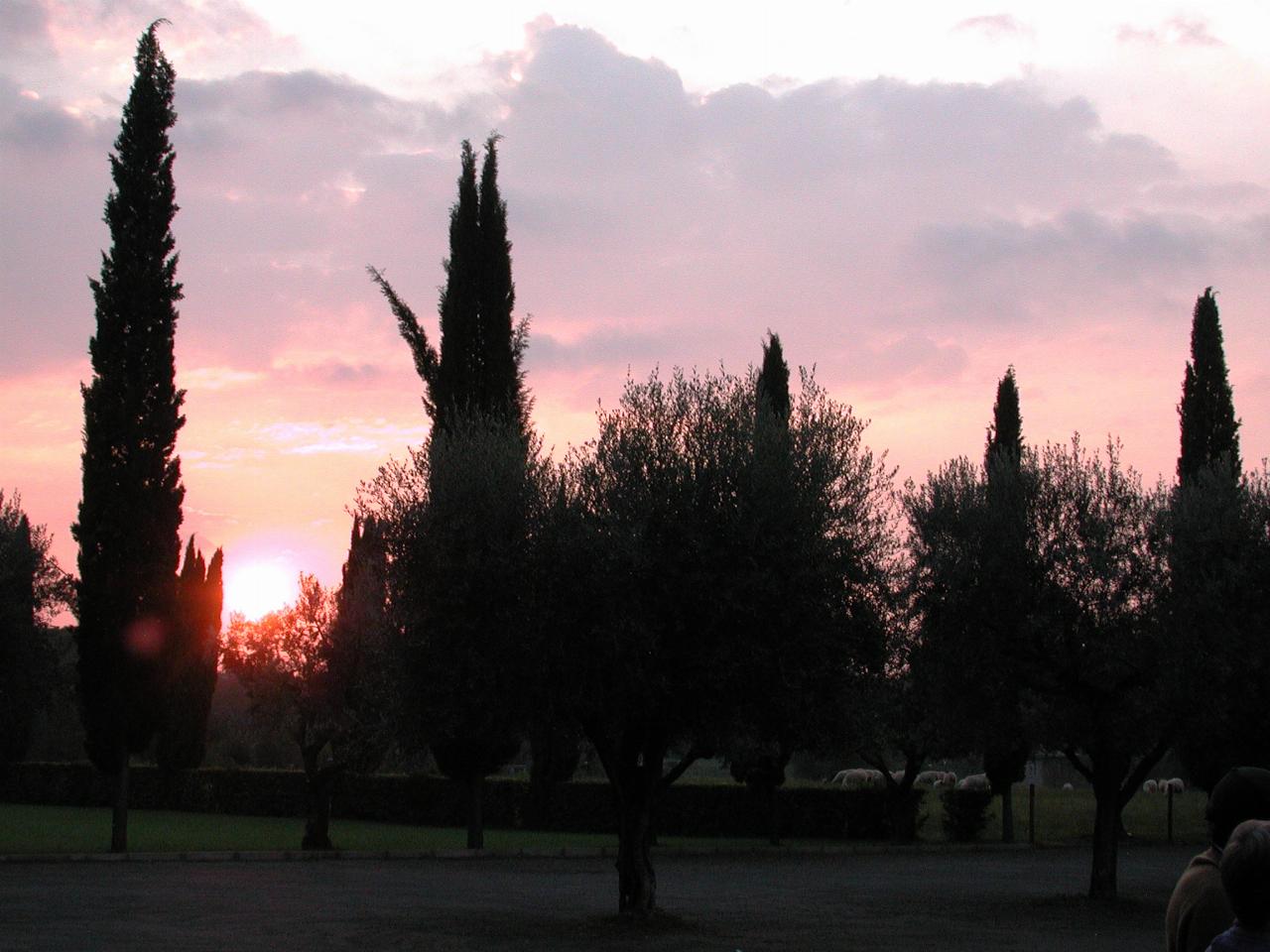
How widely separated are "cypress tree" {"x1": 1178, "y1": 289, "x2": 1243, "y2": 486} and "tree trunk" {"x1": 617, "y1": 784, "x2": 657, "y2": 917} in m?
28.3

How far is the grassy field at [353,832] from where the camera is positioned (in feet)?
123

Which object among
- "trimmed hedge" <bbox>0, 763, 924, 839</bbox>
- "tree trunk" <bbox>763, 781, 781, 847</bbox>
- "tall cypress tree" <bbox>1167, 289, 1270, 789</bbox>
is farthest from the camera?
"trimmed hedge" <bbox>0, 763, 924, 839</bbox>

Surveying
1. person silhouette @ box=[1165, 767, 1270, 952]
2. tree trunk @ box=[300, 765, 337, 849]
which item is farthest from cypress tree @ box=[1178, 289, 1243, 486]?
person silhouette @ box=[1165, 767, 1270, 952]

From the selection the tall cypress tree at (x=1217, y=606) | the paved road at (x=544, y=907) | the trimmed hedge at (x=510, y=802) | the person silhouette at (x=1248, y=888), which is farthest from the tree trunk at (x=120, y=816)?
the person silhouette at (x=1248, y=888)

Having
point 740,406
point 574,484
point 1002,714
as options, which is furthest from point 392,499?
point 1002,714

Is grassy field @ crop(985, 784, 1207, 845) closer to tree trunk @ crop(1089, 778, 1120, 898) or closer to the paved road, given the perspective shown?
the paved road

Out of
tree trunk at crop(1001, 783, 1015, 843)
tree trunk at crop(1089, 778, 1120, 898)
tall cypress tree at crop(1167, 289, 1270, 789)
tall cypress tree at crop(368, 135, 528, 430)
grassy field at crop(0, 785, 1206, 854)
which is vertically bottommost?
grassy field at crop(0, 785, 1206, 854)

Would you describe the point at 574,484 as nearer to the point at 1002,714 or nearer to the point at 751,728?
the point at 751,728

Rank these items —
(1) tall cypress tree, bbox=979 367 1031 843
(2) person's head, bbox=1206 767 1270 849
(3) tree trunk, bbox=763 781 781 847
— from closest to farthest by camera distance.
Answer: (2) person's head, bbox=1206 767 1270 849 < (1) tall cypress tree, bbox=979 367 1031 843 < (3) tree trunk, bbox=763 781 781 847

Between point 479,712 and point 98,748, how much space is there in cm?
1680

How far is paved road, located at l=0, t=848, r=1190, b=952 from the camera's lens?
1856 centimetres

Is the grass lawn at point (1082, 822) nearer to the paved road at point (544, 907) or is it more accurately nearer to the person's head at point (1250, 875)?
the paved road at point (544, 907)

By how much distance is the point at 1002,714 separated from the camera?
2497cm

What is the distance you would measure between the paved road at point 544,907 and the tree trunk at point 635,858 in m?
0.40
